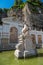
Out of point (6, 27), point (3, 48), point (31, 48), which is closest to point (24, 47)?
point (31, 48)

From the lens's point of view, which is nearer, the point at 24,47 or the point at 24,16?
the point at 24,47

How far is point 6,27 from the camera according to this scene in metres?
18.4

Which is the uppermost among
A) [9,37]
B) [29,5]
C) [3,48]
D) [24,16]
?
[29,5]

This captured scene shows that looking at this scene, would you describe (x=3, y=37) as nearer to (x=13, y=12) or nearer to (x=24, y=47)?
(x=24, y=47)

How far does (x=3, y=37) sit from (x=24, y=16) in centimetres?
1390

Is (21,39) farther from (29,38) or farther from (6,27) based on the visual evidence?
(6,27)

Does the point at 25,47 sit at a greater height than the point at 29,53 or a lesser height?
greater

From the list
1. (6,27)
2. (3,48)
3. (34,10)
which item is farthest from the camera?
(34,10)

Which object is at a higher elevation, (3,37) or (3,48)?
(3,37)

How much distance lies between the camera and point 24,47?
10000 millimetres

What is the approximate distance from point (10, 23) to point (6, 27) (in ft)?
3.15

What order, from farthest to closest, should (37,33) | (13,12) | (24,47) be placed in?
(13,12), (37,33), (24,47)

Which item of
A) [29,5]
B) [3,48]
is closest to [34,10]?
[29,5]

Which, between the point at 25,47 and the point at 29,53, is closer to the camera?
the point at 29,53
